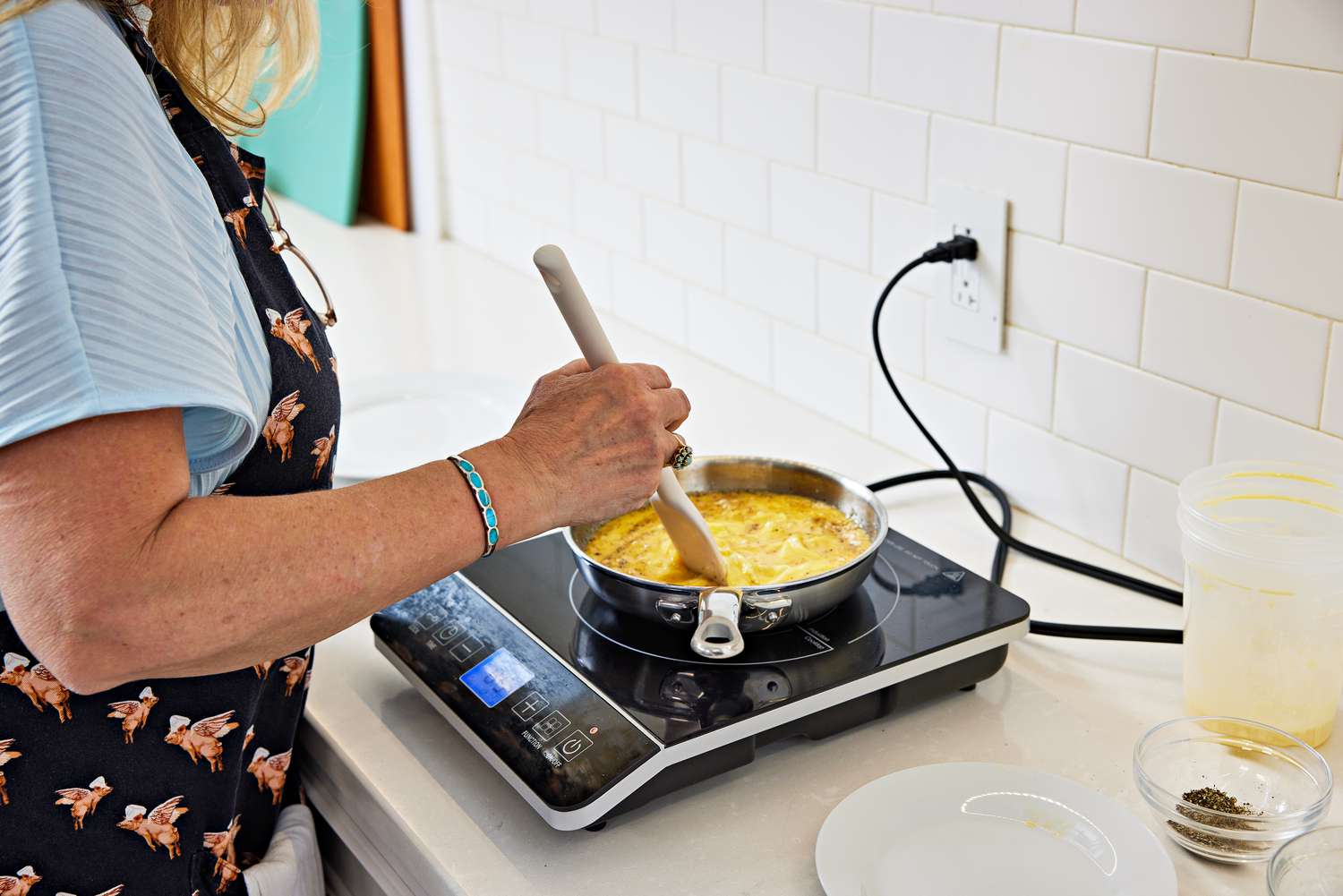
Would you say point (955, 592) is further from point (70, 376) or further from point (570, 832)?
point (70, 376)

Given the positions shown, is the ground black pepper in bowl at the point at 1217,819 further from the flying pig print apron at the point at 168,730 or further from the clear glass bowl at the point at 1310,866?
the flying pig print apron at the point at 168,730

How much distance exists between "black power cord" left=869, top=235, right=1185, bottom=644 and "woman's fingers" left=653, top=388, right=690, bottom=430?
1.27 feet

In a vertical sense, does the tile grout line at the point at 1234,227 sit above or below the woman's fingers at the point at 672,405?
above

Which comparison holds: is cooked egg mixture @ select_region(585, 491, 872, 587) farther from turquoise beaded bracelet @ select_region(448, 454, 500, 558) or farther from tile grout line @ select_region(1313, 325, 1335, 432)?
tile grout line @ select_region(1313, 325, 1335, 432)

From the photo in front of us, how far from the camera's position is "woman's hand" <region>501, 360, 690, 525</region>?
83cm

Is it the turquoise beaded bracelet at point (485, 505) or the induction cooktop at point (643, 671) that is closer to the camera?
the turquoise beaded bracelet at point (485, 505)

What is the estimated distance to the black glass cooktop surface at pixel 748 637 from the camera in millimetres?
930

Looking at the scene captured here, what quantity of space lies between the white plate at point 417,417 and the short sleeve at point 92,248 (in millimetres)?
735

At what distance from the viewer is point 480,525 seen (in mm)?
783

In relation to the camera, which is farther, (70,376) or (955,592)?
(955,592)

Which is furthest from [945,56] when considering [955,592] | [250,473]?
[250,473]

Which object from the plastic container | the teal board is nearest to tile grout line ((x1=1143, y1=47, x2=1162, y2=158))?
the plastic container

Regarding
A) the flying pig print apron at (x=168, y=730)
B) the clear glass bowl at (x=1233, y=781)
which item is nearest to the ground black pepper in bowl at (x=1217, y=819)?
the clear glass bowl at (x=1233, y=781)

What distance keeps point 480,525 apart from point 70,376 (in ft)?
0.84
